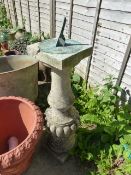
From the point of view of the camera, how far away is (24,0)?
17.3 ft

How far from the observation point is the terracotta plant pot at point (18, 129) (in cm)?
182

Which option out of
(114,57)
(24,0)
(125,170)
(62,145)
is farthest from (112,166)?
(24,0)

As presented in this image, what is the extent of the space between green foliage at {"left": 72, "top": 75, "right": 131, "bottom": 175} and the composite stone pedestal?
0.89 ft

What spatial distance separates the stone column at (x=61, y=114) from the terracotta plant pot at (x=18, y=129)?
0.24 m

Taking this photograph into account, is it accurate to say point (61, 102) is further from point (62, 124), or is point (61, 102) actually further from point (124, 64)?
point (124, 64)

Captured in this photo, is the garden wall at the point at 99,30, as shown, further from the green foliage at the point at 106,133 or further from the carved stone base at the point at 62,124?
the carved stone base at the point at 62,124

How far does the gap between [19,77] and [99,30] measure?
135 cm

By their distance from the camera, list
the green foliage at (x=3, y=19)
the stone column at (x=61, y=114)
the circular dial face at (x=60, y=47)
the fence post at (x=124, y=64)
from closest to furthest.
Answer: the circular dial face at (x=60, y=47) → the stone column at (x=61, y=114) → the fence post at (x=124, y=64) → the green foliage at (x=3, y=19)

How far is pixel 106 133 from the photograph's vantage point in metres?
2.77

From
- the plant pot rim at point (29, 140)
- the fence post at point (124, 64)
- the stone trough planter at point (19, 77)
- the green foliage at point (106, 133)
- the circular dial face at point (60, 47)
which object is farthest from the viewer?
the stone trough planter at point (19, 77)

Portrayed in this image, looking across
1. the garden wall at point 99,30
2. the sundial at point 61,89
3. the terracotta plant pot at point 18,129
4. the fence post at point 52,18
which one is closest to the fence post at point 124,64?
the garden wall at point 99,30

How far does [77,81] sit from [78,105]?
1.90ft

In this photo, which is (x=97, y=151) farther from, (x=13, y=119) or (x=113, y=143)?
(x=13, y=119)

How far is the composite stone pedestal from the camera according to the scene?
1860 mm
